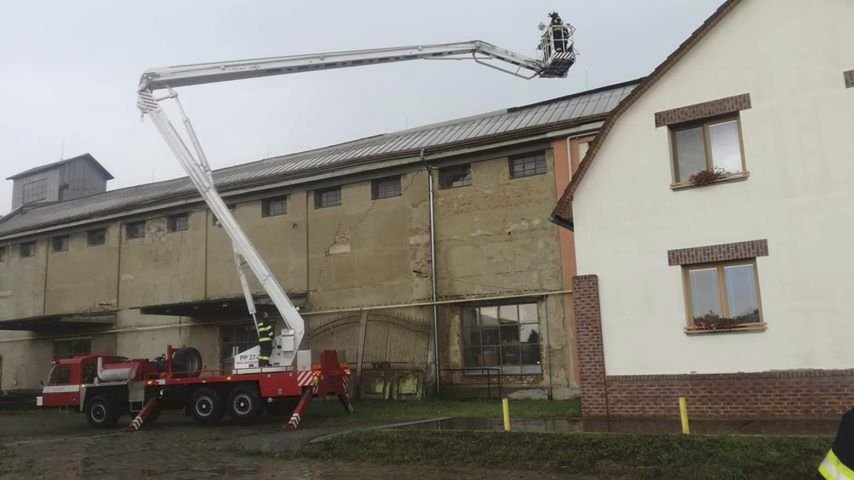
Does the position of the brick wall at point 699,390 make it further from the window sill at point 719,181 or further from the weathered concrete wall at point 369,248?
the weathered concrete wall at point 369,248

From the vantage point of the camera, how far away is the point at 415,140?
25234 millimetres

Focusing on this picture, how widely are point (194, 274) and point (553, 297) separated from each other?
14168mm

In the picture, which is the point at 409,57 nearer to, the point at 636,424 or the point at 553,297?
the point at 553,297

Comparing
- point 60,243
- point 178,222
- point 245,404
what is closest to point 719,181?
point 245,404

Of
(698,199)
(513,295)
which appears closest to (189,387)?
(513,295)

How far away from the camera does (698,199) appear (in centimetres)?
1277

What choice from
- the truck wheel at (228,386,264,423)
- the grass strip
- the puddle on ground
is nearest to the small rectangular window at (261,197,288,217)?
the truck wheel at (228,386,264,423)

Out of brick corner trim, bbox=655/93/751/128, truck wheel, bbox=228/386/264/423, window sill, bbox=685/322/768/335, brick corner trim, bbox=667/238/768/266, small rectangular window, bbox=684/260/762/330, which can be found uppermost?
brick corner trim, bbox=655/93/751/128

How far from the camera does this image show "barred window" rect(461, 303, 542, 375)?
20.5 meters

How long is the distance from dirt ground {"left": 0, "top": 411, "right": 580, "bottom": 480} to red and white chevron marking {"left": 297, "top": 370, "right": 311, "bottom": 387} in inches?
37.4

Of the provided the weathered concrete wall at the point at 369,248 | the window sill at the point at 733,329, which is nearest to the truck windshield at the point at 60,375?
the weathered concrete wall at the point at 369,248

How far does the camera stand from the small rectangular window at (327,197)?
80.9ft

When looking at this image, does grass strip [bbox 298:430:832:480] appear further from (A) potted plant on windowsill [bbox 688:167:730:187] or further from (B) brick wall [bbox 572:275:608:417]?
(A) potted plant on windowsill [bbox 688:167:730:187]

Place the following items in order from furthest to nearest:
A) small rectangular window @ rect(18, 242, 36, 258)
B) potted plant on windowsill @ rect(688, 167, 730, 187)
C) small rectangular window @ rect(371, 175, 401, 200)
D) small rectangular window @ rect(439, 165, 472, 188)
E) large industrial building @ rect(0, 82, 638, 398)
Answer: small rectangular window @ rect(18, 242, 36, 258), small rectangular window @ rect(371, 175, 401, 200), small rectangular window @ rect(439, 165, 472, 188), large industrial building @ rect(0, 82, 638, 398), potted plant on windowsill @ rect(688, 167, 730, 187)
